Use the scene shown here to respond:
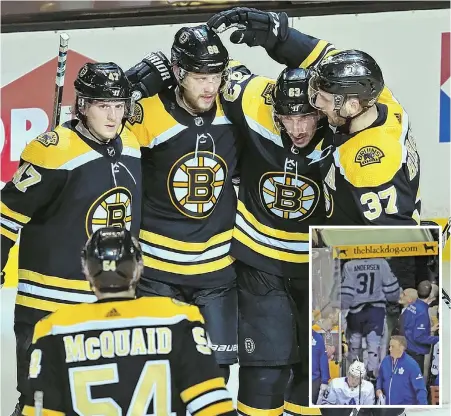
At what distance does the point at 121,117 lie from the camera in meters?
2.67

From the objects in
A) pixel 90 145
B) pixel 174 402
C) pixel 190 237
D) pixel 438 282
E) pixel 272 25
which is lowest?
pixel 174 402

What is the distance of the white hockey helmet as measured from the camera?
2514 millimetres

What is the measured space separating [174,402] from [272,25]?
124 centimetres

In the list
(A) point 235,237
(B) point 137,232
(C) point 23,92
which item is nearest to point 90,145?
(B) point 137,232

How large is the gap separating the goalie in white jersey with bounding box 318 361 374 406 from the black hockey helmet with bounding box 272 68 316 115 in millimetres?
679

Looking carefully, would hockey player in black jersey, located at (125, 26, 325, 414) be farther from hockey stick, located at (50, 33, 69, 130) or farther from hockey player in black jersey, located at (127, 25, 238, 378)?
hockey stick, located at (50, 33, 69, 130)

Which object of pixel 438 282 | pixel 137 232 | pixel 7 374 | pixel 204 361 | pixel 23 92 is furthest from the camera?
pixel 23 92

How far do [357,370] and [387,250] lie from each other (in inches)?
11.9

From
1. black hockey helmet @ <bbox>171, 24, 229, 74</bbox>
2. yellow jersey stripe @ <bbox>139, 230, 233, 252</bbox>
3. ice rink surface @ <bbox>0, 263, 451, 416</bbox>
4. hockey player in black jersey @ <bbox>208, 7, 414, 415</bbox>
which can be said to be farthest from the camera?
ice rink surface @ <bbox>0, 263, 451, 416</bbox>

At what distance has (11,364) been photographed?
3512mm

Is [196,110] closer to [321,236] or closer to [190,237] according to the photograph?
[190,237]

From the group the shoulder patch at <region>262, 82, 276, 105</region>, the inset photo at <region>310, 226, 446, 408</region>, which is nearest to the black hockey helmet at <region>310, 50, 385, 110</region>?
the shoulder patch at <region>262, 82, 276, 105</region>

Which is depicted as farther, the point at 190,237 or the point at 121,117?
the point at 190,237

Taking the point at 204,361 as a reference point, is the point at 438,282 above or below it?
above
